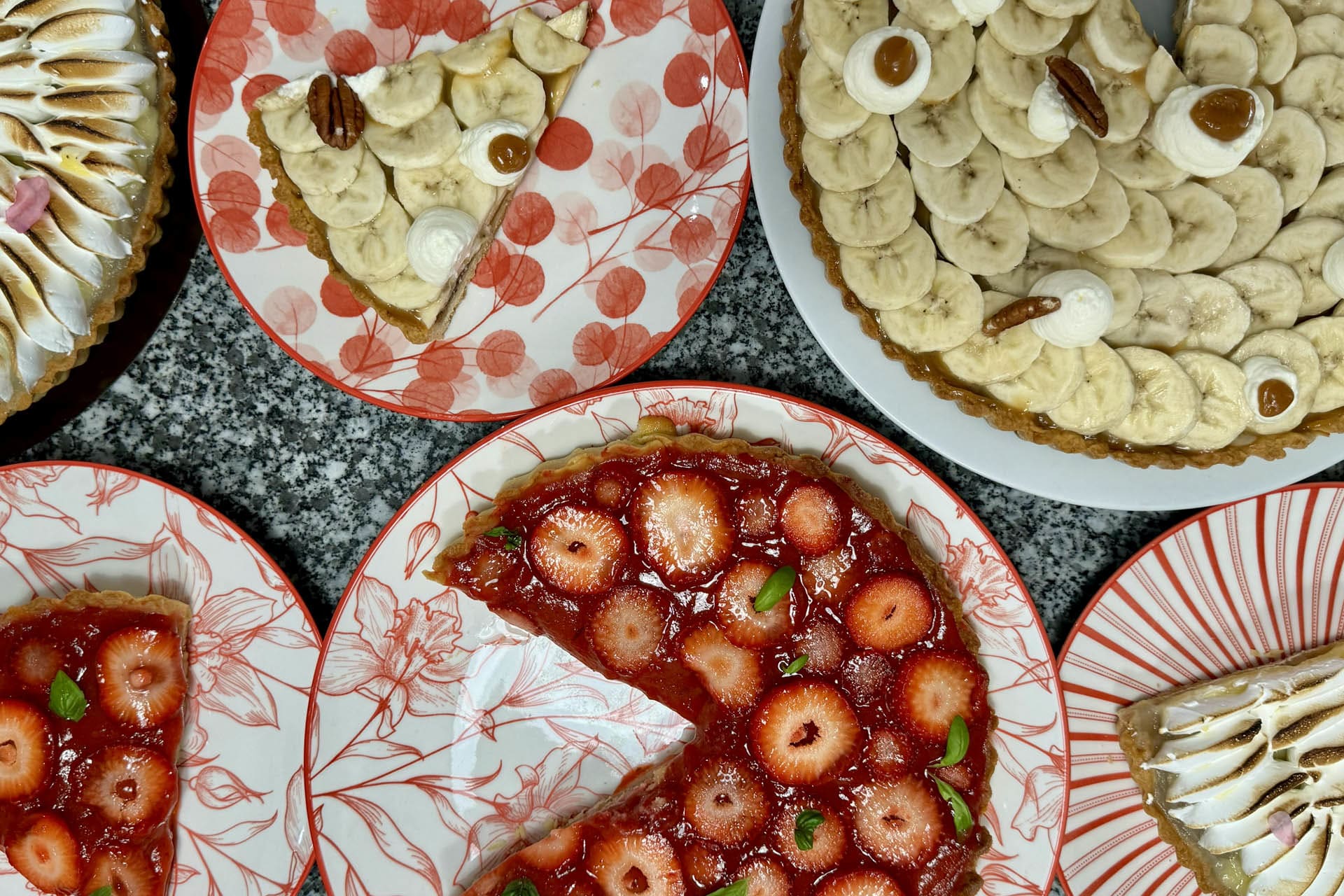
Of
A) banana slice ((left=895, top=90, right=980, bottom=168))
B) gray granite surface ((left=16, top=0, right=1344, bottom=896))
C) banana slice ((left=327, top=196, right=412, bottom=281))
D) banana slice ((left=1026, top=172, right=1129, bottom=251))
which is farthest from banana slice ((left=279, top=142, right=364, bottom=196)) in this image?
banana slice ((left=1026, top=172, right=1129, bottom=251))

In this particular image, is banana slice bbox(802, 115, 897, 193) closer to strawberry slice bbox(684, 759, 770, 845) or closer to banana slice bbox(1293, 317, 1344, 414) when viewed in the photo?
banana slice bbox(1293, 317, 1344, 414)

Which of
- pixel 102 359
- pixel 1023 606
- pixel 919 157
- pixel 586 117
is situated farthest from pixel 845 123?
pixel 102 359

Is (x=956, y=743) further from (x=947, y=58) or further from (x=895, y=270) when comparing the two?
(x=947, y=58)

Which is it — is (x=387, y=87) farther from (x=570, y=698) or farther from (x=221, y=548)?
(x=570, y=698)

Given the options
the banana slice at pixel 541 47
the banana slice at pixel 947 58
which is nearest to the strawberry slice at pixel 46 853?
the banana slice at pixel 541 47

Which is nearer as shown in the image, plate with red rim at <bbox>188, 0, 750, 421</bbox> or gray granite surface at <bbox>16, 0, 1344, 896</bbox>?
plate with red rim at <bbox>188, 0, 750, 421</bbox>

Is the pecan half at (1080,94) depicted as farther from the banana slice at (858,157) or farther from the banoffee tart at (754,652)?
the banoffee tart at (754,652)

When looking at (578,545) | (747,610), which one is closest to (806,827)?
(747,610)
